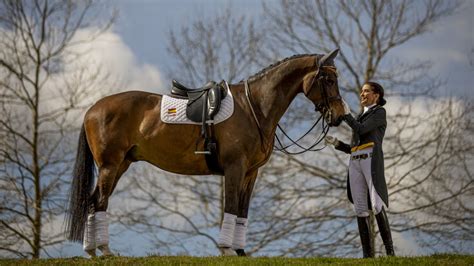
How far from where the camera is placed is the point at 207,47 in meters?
14.9

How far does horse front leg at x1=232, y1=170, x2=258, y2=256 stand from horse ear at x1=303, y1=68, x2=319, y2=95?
1.25 m

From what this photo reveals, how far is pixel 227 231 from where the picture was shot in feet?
25.0

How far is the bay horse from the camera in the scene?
307 inches

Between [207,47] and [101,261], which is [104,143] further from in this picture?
[207,47]

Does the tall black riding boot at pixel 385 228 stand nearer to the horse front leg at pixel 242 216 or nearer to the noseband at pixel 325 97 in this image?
A: the noseband at pixel 325 97

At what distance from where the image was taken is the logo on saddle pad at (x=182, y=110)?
7973 millimetres

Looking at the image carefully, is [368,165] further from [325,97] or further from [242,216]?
[242,216]

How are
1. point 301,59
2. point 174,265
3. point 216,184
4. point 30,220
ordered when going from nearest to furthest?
point 174,265 < point 301,59 < point 30,220 < point 216,184

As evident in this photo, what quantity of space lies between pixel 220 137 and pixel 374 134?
1891 mm

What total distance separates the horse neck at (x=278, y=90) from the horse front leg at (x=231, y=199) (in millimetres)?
678

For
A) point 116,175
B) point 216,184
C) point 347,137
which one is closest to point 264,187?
point 216,184

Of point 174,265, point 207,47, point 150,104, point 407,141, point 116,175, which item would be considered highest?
point 207,47

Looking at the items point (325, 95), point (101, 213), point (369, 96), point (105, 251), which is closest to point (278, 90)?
point (325, 95)

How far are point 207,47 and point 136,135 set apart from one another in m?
7.00
